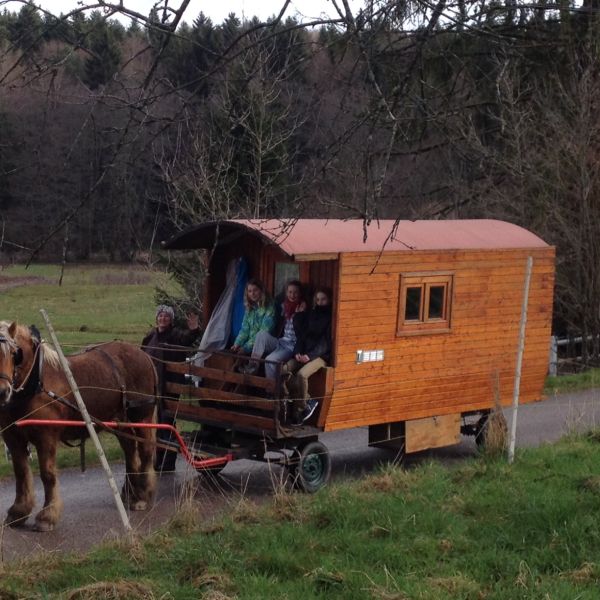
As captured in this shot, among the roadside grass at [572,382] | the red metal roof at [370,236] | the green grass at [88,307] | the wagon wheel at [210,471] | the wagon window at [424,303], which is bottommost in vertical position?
the green grass at [88,307]

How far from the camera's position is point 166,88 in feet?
18.1

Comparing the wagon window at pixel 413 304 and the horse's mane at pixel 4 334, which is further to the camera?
the wagon window at pixel 413 304

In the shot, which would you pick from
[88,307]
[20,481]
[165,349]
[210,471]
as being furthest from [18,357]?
[88,307]

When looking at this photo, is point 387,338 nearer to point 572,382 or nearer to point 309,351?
point 309,351

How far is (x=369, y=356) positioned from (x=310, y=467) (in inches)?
49.1

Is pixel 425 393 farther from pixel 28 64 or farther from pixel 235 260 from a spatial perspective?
pixel 28 64

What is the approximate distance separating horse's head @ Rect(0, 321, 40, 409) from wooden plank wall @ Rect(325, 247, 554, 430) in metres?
2.98

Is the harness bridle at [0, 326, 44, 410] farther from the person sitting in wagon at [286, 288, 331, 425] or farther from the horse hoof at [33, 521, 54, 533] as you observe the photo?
the person sitting in wagon at [286, 288, 331, 425]

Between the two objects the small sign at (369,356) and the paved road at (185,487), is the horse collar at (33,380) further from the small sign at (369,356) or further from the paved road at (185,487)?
the small sign at (369,356)

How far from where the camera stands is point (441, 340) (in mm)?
11375

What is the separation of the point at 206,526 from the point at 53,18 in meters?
3.93

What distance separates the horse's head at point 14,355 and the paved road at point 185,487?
1.19 m

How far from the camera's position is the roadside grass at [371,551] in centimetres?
573

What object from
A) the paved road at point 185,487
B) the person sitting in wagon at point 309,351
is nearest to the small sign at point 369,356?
the person sitting in wagon at point 309,351
